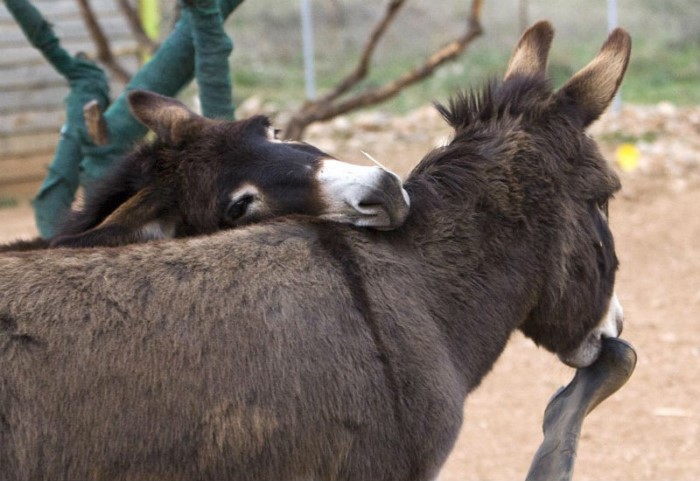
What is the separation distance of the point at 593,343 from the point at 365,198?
92 cm

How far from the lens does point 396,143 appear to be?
13227mm

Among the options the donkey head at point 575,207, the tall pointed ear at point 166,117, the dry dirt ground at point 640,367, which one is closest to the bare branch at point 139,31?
the dry dirt ground at point 640,367

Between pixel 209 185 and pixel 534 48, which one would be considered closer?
pixel 209 185

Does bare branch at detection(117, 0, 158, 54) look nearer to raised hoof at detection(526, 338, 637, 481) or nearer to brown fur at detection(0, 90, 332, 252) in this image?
brown fur at detection(0, 90, 332, 252)

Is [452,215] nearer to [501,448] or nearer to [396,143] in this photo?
[501,448]

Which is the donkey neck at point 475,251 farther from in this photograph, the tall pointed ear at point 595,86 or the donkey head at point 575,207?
the tall pointed ear at point 595,86

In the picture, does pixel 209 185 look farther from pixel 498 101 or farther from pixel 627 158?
pixel 627 158

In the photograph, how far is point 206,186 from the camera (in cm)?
310

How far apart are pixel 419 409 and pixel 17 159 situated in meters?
11.1

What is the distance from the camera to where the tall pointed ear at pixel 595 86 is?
122 inches

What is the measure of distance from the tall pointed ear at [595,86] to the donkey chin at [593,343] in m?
0.59

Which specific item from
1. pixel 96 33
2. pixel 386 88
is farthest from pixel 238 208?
pixel 96 33

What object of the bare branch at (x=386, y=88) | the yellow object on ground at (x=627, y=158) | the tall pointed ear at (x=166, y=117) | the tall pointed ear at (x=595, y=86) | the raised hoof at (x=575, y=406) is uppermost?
the tall pointed ear at (x=595, y=86)

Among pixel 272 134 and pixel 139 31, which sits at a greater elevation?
pixel 272 134
